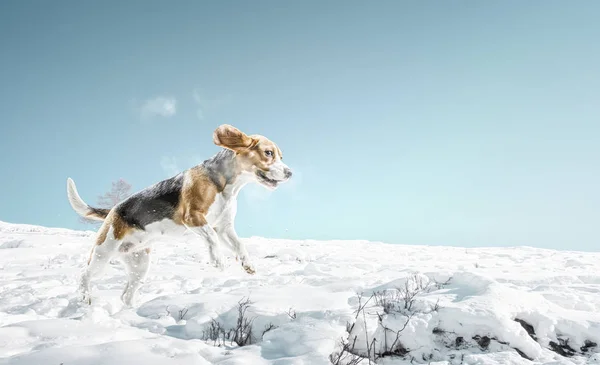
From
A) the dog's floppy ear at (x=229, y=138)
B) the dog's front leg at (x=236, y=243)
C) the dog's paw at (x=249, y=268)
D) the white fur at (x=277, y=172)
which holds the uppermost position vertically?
the dog's floppy ear at (x=229, y=138)

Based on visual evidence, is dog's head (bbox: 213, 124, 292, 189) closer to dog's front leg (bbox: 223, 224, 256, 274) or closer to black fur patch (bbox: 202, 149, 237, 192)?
black fur patch (bbox: 202, 149, 237, 192)

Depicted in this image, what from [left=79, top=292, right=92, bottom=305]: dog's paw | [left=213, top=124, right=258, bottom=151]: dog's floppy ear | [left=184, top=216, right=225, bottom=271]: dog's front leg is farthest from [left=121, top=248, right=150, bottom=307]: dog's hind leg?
[left=213, top=124, right=258, bottom=151]: dog's floppy ear

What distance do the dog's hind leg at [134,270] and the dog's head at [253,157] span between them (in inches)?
70.8

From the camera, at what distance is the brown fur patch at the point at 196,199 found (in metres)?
3.40

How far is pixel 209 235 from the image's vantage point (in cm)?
327

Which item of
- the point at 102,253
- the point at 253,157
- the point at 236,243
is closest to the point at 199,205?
the point at 236,243

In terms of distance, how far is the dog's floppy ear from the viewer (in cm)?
352

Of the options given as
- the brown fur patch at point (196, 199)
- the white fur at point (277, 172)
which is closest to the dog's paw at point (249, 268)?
the brown fur patch at point (196, 199)

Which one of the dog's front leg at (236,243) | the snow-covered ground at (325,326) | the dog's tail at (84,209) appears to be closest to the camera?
the snow-covered ground at (325,326)

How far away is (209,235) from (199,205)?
0.36 meters

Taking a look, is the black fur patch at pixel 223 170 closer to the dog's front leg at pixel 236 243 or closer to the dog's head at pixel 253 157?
the dog's head at pixel 253 157

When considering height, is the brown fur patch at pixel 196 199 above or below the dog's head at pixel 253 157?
below

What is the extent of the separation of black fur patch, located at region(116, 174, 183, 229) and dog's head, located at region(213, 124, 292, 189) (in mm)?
687

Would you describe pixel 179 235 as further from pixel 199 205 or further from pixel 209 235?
pixel 209 235
